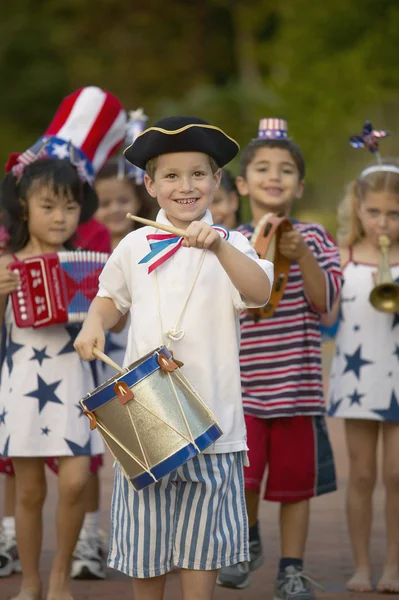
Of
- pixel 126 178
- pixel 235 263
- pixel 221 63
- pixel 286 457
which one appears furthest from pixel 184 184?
pixel 221 63

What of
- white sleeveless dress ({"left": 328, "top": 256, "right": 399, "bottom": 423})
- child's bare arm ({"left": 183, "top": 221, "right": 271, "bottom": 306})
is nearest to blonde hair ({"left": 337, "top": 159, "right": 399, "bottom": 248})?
white sleeveless dress ({"left": 328, "top": 256, "right": 399, "bottom": 423})

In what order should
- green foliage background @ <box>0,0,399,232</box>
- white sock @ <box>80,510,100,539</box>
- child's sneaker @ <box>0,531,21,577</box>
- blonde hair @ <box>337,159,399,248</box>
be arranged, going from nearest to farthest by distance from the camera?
1. child's sneaker @ <box>0,531,21,577</box>
2. blonde hair @ <box>337,159,399,248</box>
3. white sock @ <box>80,510,100,539</box>
4. green foliage background @ <box>0,0,399,232</box>

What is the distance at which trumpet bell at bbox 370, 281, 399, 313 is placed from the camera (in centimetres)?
547

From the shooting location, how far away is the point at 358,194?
234 inches

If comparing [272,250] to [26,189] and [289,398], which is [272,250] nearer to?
[289,398]

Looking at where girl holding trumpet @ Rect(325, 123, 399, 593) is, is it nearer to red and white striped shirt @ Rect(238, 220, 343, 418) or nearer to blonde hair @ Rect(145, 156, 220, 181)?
red and white striped shirt @ Rect(238, 220, 343, 418)

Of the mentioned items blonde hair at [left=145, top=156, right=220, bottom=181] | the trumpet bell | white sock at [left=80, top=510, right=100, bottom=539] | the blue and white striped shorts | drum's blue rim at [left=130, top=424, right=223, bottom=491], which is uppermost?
blonde hair at [left=145, top=156, right=220, bottom=181]

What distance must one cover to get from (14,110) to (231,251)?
27522mm

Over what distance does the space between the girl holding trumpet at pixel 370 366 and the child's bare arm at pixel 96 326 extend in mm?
1494

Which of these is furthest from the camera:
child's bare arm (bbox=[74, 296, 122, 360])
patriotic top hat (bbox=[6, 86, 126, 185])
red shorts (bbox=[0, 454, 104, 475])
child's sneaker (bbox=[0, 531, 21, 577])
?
patriotic top hat (bbox=[6, 86, 126, 185])

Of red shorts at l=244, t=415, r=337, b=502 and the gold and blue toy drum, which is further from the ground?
the gold and blue toy drum

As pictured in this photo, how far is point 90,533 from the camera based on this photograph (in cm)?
594

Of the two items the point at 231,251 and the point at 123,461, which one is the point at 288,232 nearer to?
the point at 231,251

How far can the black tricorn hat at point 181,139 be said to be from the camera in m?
4.02
